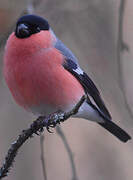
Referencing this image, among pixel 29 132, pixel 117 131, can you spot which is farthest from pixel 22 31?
pixel 117 131

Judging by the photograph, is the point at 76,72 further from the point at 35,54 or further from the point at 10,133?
the point at 10,133

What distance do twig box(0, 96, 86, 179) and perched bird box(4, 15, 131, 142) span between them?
0.77ft

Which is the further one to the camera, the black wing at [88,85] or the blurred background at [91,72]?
the blurred background at [91,72]

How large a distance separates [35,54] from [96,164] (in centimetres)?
152

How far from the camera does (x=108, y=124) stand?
366 cm

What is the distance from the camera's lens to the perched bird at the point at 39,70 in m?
2.93

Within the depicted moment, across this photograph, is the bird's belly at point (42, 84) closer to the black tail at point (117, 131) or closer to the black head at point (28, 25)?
the black head at point (28, 25)

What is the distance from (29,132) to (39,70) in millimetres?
618

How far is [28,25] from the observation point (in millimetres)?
3141

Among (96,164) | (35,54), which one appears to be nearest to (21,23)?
(35,54)

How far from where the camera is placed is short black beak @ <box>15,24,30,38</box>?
3092 millimetres

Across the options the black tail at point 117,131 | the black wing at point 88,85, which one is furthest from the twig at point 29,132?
the black tail at point 117,131

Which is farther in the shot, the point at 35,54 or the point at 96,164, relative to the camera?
the point at 96,164

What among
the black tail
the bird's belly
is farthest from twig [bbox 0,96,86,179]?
the black tail
